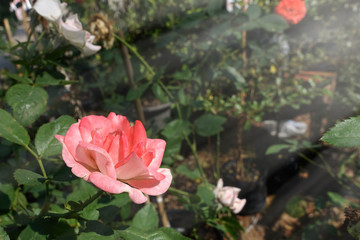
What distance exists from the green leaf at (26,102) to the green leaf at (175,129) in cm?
37

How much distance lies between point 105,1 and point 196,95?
59 centimetres

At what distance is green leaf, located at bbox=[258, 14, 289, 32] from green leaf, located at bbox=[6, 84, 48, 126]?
34.6 inches

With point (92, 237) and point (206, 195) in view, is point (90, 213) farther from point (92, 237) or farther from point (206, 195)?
point (206, 195)

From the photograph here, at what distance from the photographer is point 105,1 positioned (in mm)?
1169

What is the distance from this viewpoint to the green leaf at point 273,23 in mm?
1085

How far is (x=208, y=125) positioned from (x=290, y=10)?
73 centimetres

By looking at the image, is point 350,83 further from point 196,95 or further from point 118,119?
point 118,119

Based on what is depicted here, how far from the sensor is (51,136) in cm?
45

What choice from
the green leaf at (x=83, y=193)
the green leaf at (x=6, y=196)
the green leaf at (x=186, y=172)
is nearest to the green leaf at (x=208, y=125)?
the green leaf at (x=186, y=172)

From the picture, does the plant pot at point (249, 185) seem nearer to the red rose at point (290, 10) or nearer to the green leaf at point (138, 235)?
the red rose at point (290, 10)

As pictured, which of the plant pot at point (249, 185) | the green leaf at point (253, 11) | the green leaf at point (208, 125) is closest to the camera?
the green leaf at point (208, 125)

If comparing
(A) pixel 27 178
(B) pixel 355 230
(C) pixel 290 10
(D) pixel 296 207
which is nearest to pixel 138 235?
(A) pixel 27 178

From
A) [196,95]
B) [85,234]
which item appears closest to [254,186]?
[196,95]

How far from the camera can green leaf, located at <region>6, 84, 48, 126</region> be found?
532mm
